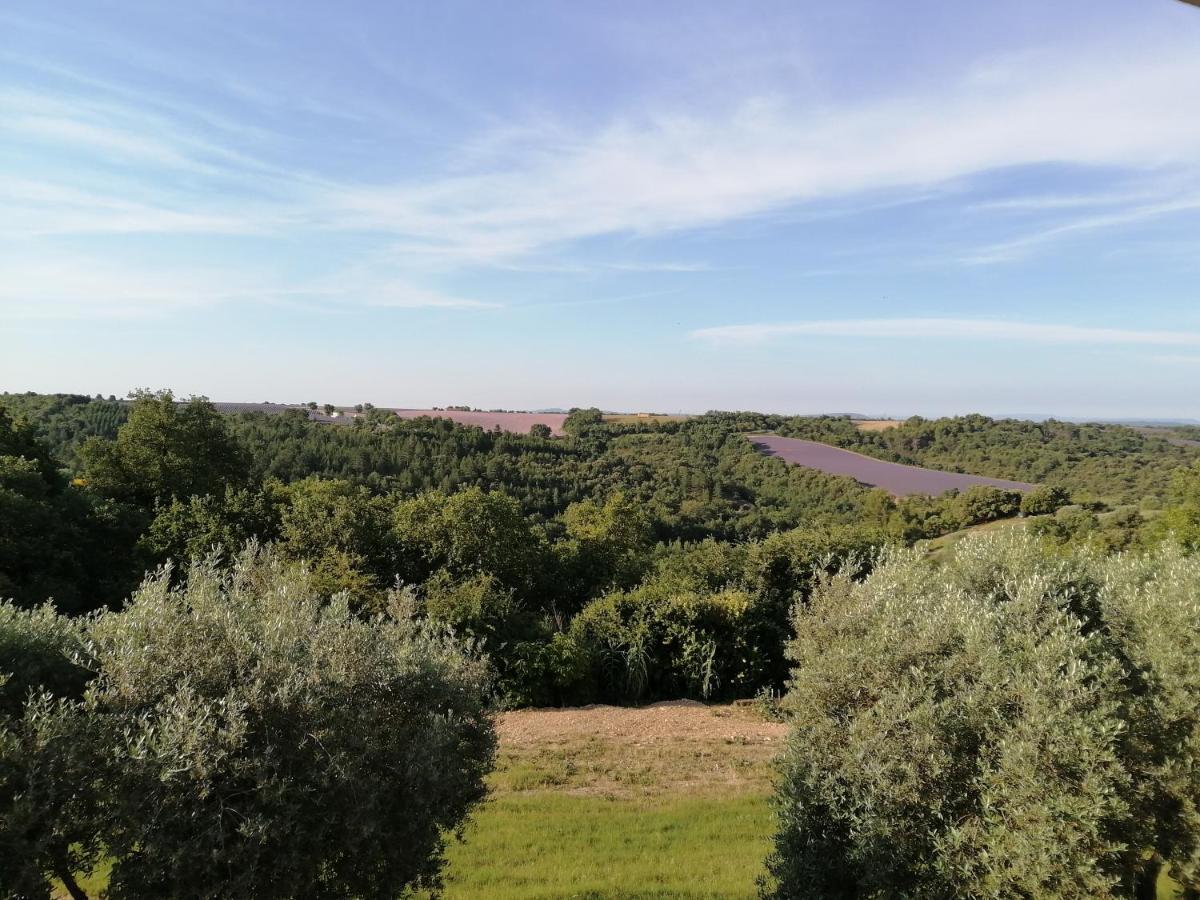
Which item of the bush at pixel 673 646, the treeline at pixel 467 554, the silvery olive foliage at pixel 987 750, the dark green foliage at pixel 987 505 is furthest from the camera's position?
the dark green foliage at pixel 987 505

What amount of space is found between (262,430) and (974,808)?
205 ft

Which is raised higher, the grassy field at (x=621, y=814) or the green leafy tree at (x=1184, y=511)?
the green leafy tree at (x=1184, y=511)

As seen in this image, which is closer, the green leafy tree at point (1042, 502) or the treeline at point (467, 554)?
the treeline at point (467, 554)

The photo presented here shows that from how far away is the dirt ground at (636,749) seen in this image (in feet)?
42.6

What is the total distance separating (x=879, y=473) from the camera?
67.3 metres

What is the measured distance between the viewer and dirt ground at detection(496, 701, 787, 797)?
1298cm

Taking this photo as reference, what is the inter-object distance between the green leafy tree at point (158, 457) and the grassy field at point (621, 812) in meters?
21.2

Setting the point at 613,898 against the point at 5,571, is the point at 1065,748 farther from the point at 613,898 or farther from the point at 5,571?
the point at 5,571

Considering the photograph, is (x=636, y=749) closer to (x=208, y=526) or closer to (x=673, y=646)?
(x=673, y=646)

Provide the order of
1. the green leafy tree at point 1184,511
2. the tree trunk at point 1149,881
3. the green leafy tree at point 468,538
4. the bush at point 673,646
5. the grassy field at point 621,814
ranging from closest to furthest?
the tree trunk at point 1149,881 → the grassy field at point 621,814 → the bush at point 673,646 → the green leafy tree at point 468,538 → the green leafy tree at point 1184,511

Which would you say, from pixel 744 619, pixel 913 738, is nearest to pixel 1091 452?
pixel 744 619

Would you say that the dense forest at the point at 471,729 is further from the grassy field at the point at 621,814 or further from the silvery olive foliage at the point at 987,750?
the grassy field at the point at 621,814

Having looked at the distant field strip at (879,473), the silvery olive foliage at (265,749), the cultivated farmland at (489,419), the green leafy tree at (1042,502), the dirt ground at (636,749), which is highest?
the cultivated farmland at (489,419)

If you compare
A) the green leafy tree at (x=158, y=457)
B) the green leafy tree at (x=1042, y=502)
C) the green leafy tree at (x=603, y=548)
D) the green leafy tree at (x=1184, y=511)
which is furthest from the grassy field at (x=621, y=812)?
the green leafy tree at (x=1042, y=502)
